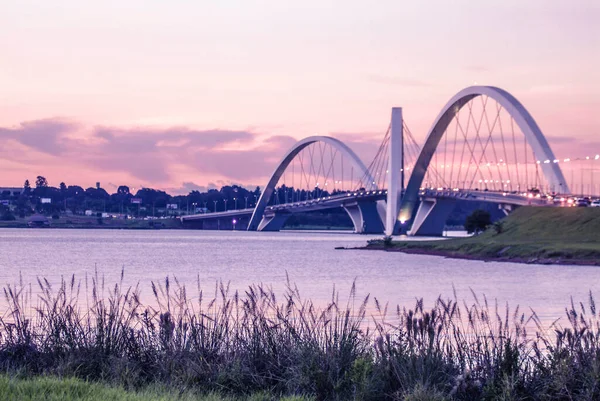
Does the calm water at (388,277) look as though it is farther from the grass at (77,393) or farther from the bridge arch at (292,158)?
the bridge arch at (292,158)

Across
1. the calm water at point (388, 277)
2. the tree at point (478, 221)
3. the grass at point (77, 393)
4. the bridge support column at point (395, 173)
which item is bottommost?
the calm water at point (388, 277)

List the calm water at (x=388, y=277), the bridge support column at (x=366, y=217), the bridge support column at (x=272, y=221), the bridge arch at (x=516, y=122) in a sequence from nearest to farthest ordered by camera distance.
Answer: the calm water at (x=388, y=277)
the bridge arch at (x=516, y=122)
the bridge support column at (x=366, y=217)
the bridge support column at (x=272, y=221)

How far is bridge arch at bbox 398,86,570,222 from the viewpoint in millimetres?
85312

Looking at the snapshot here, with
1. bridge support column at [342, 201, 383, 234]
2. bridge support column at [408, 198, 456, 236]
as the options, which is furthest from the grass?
bridge support column at [342, 201, 383, 234]

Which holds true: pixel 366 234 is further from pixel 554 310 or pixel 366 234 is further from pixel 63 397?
pixel 63 397

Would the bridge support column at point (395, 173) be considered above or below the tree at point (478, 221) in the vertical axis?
above

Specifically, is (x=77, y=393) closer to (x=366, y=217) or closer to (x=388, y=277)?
(x=388, y=277)

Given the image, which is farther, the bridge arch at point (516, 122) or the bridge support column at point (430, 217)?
the bridge support column at point (430, 217)

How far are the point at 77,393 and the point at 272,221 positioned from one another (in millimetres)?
152371

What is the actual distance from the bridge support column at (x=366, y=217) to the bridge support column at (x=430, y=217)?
2151 cm

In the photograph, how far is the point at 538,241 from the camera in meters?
65.3

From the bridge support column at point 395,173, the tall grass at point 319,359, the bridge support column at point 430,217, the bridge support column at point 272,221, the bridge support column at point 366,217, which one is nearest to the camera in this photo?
the tall grass at point 319,359

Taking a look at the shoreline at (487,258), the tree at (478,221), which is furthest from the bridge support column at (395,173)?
the shoreline at (487,258)

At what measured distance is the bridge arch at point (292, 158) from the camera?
5517 inches
